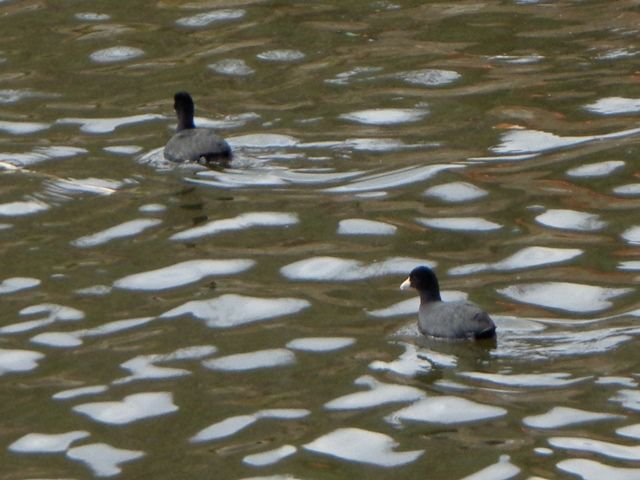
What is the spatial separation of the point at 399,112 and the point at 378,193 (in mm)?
2268

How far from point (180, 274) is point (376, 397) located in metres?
2.71

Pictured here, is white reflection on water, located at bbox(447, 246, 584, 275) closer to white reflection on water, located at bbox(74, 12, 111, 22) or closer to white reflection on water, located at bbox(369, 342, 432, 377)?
white reflection on water, located at bbox(369, 342, 432, 377)

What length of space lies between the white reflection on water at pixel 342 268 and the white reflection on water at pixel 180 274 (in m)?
0.38

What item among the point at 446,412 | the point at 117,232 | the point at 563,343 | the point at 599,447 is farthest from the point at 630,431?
the point at 117,232

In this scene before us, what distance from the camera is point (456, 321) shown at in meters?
10.8

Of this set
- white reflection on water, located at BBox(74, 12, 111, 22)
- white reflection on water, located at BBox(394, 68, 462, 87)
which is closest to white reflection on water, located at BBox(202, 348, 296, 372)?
white reflection on water, located at BBox(394, 68, 462, 87)

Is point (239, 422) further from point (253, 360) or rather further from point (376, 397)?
point (253, 360)

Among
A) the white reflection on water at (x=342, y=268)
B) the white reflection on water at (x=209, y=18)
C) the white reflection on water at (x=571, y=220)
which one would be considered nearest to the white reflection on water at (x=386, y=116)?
the white reflection on water at (x=571, y=220)

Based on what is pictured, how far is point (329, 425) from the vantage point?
32.1ft

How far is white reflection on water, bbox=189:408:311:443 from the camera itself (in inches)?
385

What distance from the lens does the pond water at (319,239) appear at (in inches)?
382

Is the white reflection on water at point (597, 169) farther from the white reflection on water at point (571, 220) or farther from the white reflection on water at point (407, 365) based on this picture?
the white reflection on water at point (407, 365)

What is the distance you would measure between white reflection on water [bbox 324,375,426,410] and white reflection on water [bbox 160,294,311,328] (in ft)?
4.79

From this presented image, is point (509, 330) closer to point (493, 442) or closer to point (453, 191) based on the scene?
point (493, 442)
